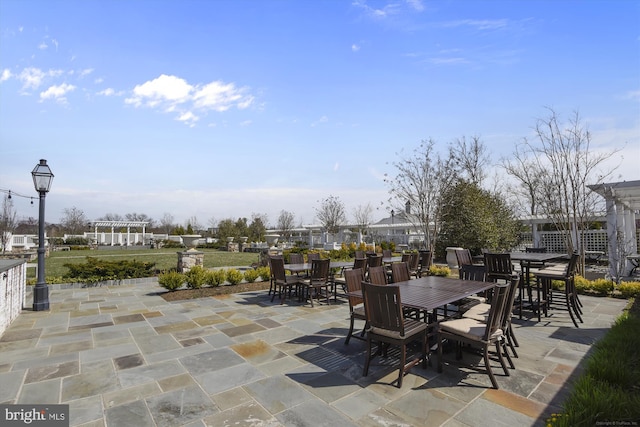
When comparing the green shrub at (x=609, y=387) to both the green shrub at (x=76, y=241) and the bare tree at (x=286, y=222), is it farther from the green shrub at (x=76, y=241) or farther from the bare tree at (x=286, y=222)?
the green shrub at (x=76, y=241)

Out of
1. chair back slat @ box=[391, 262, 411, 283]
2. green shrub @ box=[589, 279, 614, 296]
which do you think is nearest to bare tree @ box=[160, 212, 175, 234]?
chair back slat @ box=[391, 262, 411, 283]

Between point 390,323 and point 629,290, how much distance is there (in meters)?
6.92

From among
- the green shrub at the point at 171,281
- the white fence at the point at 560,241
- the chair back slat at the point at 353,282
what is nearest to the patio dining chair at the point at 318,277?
the chair back slat at the point at 353,282

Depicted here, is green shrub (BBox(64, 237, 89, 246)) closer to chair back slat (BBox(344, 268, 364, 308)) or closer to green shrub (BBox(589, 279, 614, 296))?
chair back slat (BBox(344, 268, 364, 308))

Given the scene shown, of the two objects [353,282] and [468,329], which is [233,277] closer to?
[353,282]

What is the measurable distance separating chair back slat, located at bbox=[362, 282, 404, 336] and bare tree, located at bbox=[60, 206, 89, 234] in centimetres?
5020

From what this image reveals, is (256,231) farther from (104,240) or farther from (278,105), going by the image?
(278,105)

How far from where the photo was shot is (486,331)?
9.52 feet

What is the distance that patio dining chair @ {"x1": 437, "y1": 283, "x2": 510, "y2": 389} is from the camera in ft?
9.51

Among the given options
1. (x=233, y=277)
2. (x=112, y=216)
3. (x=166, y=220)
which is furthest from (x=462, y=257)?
(x=112, y=216)

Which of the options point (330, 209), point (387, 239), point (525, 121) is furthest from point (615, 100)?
point (330, 209)

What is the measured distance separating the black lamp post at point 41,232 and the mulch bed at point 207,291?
6.95ft

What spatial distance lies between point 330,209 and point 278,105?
20.4m

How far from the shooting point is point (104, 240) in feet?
122
